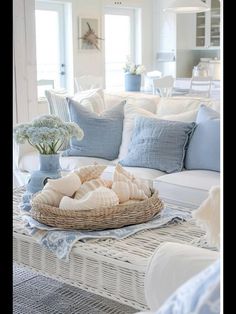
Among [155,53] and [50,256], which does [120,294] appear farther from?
[155,53]

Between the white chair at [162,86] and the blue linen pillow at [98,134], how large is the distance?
2388 millimetres

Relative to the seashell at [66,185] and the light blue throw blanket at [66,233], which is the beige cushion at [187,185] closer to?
the light blue throw blanket at [66,233]

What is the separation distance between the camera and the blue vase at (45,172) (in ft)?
7.30

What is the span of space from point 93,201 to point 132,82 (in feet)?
10.4

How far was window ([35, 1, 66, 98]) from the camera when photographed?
607 cm

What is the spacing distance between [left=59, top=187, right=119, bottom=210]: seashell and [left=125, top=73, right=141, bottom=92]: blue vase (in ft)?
10.2

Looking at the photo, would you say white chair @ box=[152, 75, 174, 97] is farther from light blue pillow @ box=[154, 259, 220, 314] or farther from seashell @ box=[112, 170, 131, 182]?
light blue pillow @ box=[154, 259, 220, 314]

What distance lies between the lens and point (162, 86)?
5582mm

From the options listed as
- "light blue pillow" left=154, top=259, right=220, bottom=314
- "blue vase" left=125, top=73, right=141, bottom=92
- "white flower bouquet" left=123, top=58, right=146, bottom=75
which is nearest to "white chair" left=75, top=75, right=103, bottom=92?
"white flower bouquet" left=123, top=58, right=146, bottom=75

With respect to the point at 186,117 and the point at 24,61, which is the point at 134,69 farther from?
the point at 186,117

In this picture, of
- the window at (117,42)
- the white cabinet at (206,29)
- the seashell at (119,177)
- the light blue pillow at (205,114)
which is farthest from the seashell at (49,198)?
the white cabinet at (206,29)

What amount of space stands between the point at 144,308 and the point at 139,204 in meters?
0.46

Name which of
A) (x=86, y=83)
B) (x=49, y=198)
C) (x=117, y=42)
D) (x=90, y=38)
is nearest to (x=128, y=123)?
(x=49, y=198)
